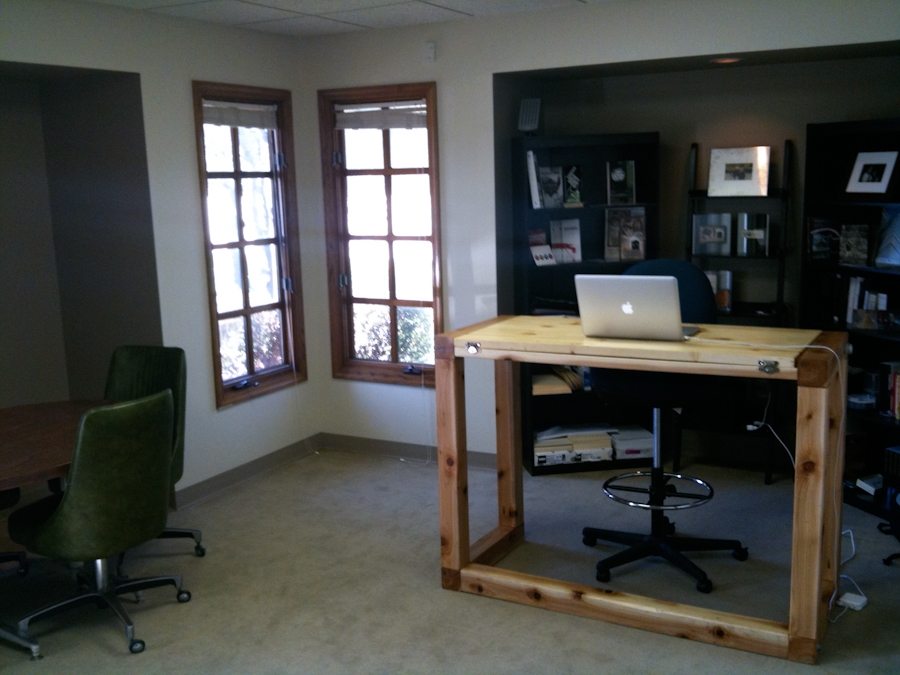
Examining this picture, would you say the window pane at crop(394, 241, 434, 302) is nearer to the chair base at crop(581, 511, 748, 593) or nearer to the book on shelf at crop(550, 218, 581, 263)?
the book on shelf at crop(550, 218, 581, 263)

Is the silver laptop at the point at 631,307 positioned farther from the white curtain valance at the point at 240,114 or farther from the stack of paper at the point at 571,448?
the white curtain valance at the point at 240,114

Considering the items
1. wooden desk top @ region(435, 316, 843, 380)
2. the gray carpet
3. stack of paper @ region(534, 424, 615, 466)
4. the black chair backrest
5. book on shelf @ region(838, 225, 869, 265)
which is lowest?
the gray carpet

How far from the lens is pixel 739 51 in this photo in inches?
173

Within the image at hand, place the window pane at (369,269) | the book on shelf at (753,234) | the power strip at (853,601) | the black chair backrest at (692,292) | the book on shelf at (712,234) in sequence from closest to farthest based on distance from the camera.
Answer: the power strip at (853,601)
the black chair backrest at (692,292)
the book on shelf at (753,234)
the book on shelf at (712,234)
the window pane at (369,269)

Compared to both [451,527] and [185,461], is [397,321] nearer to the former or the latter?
[185,461]

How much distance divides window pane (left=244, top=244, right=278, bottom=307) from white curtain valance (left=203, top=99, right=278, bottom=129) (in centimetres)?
73

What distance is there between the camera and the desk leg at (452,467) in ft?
11.9

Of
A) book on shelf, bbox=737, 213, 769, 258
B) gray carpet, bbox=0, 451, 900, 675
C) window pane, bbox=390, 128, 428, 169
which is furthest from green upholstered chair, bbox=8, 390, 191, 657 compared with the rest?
book on shelf, bbox=737, 213, 769, 258

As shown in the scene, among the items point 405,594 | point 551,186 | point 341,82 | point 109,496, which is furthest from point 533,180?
point 109,496

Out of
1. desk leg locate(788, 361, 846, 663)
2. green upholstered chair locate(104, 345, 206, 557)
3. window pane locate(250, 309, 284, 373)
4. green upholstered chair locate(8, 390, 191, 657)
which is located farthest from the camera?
window pane locate(250, 309, 284, 373)

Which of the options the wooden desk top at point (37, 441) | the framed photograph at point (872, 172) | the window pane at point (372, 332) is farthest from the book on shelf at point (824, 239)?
the wooden desk top at point (37, 441)

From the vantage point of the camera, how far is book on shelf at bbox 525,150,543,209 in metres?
5.08

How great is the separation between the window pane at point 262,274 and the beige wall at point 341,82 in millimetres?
238

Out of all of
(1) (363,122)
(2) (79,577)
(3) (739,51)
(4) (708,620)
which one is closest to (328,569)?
(2) (79,577)
